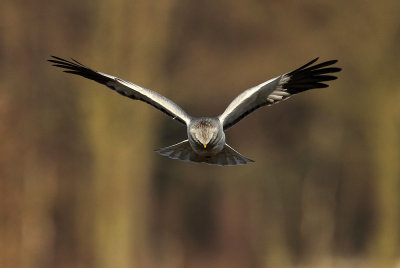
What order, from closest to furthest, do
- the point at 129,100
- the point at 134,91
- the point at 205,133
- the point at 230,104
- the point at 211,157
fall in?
the point at 205,133 < the point at 230,104 < the point at 211,157 < the point at 134,91 < the point at 129,100

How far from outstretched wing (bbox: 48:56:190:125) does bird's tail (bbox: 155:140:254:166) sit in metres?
0.29

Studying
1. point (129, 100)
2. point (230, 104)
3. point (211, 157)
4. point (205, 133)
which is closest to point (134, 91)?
point (211, 157)

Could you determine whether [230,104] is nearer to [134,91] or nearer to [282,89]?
[282,89]

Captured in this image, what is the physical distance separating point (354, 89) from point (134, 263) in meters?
4.54

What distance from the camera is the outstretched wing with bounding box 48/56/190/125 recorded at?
10.0 m

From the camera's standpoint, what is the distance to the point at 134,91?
10523mm

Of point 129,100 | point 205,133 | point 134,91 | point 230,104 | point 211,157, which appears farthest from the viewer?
point 129,100

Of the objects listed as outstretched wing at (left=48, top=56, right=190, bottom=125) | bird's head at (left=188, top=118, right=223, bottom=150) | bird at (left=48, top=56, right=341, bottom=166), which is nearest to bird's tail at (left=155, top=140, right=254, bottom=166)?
bird at (left=48, top=56, right=341, bottom=166)

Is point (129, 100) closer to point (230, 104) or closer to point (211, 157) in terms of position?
point (211, 157)

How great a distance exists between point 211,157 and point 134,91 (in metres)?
1.04

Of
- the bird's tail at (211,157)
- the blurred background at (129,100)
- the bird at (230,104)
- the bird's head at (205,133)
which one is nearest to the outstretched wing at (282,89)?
the bird at (230,104)

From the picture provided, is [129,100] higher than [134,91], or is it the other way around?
[129,100]

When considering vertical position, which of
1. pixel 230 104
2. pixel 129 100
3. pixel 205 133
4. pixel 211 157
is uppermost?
pixel 129 100

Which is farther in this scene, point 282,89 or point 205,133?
point 282,89
